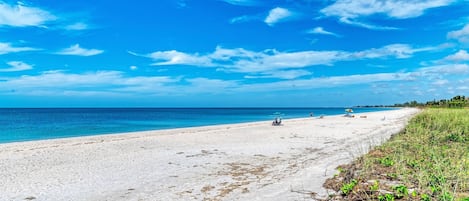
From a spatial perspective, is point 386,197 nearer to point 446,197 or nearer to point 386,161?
point 446,197

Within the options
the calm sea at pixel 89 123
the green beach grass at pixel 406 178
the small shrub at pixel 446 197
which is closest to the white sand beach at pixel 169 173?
the green beach grass at pixel 406 178

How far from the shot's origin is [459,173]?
5797 mm

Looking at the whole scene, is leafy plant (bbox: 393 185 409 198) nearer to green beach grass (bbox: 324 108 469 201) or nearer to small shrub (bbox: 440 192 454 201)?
green beach grass (bbox: 324 108 469 201)

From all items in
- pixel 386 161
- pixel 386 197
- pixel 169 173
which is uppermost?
pixel 386 161

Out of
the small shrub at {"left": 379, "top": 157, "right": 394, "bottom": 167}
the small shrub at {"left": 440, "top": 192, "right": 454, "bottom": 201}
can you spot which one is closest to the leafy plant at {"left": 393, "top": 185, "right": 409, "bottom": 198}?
the small shrub at {"left": 440, "top": 192, "right": 454, "bottom": 201}

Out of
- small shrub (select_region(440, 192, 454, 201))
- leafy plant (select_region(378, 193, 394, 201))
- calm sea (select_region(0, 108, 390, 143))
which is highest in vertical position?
small shrub (select_region(440, 192, 454, 201))

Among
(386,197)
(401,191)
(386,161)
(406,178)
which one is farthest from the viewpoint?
(386,161)

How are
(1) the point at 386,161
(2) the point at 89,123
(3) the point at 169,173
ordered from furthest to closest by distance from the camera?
1. (2) the point at 89,123
2. (3) the point at 169,173
3. (1) the point at 386,161

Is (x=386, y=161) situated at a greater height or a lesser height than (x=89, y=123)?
greater

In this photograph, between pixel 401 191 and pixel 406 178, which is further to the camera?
pixel 406 178

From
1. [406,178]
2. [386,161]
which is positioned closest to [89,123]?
[386,161]

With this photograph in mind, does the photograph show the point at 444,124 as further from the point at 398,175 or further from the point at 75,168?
the point at 75,168

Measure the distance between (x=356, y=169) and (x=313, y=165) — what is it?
6.58 feet

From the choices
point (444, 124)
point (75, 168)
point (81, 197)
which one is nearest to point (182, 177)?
point (81, 197)
